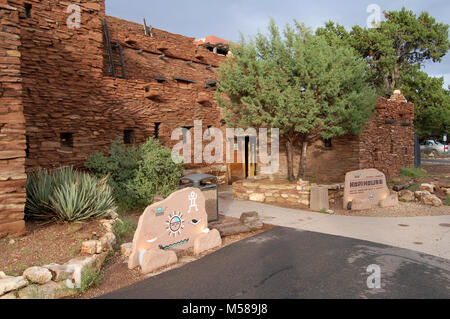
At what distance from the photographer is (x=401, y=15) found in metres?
23.9

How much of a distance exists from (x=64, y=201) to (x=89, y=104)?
15.1 feet

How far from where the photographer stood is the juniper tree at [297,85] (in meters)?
9.87

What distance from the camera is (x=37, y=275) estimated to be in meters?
3.92

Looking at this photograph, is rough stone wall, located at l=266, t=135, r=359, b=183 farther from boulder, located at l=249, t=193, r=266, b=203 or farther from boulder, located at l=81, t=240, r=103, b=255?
boulder, located at l=81, t=240, r=103, b=255

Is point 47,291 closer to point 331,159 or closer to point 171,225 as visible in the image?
point 171,225

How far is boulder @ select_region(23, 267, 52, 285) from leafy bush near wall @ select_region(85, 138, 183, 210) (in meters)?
4.58

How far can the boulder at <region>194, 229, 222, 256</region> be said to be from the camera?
5562mm

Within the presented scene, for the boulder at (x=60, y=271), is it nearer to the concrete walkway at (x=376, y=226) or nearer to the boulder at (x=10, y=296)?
the boulder at (x=10, y=296)

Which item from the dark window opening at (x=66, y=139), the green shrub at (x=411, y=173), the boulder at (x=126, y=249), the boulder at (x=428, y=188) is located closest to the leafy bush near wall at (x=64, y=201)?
the boulder at (x=126, y=249)

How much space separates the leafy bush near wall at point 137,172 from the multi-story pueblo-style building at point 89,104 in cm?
70

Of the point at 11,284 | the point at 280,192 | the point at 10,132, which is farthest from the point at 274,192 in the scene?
the point at 11,284

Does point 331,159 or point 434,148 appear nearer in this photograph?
point 331,159
